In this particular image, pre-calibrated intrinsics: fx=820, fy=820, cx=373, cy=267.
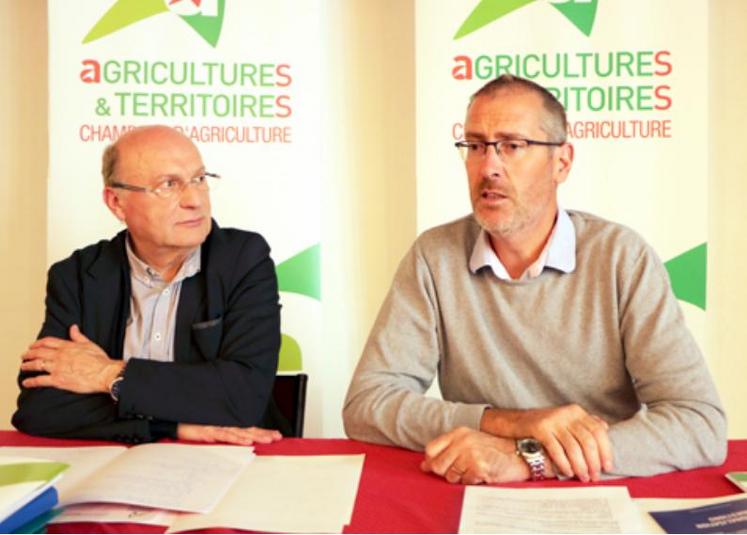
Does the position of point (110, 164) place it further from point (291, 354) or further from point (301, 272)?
point (291, 354)

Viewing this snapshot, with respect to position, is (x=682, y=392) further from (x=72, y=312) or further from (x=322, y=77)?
(x=322, y=77)

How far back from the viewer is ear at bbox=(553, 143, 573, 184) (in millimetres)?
2080

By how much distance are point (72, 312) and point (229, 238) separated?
0.49 metres

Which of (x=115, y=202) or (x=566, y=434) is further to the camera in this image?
(x=115, y=202)

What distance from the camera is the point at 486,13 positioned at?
3.40 metres

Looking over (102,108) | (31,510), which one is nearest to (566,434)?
(31,510)

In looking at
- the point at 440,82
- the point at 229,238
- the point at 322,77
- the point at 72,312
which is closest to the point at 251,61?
the point at 322,77

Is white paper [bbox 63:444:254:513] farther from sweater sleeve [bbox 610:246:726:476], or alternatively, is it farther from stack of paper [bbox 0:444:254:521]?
Answer: sweater sleeve [bbox 610:246:726:476]

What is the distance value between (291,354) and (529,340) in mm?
1668

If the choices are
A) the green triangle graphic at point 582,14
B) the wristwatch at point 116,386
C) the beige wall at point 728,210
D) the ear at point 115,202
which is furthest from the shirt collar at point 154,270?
the beige wall at point 728,210

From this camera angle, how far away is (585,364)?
1.94m

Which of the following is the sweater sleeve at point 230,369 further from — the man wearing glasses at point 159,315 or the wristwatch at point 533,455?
the wristwatch at point 533,455

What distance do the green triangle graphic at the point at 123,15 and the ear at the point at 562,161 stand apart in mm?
2053

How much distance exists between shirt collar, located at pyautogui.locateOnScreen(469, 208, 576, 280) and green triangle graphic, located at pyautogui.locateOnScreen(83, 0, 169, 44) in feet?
6.74
